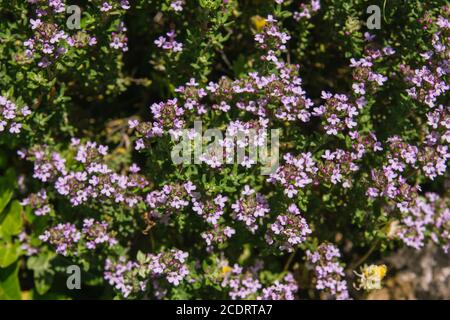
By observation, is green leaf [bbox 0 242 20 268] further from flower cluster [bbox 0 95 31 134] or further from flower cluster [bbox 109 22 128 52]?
flower cluster [bbox 109 22 128 52]

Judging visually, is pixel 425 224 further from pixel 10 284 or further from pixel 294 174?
pixel 10 284

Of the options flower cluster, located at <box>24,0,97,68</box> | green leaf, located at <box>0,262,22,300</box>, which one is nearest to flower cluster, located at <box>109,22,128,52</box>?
flower cluster, located at <box>24,0,97,68</box>

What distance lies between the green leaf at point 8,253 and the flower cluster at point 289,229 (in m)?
1.82

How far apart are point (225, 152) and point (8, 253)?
69.5 inches

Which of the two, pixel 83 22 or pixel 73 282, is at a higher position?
pixel 83 22

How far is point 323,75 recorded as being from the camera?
4375mm

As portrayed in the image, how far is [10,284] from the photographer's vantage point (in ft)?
13.2

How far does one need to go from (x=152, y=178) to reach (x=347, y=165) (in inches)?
Result: 48.1

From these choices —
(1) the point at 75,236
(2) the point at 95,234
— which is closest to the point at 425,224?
(2) the point at 95,234

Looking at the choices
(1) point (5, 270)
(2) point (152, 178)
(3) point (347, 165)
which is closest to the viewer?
(3) point (347, 165)

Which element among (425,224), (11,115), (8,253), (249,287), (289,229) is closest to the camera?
(289,229)

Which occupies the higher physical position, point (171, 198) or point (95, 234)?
point (171, 198)

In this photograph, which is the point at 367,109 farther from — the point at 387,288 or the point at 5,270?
the point at 5,270
